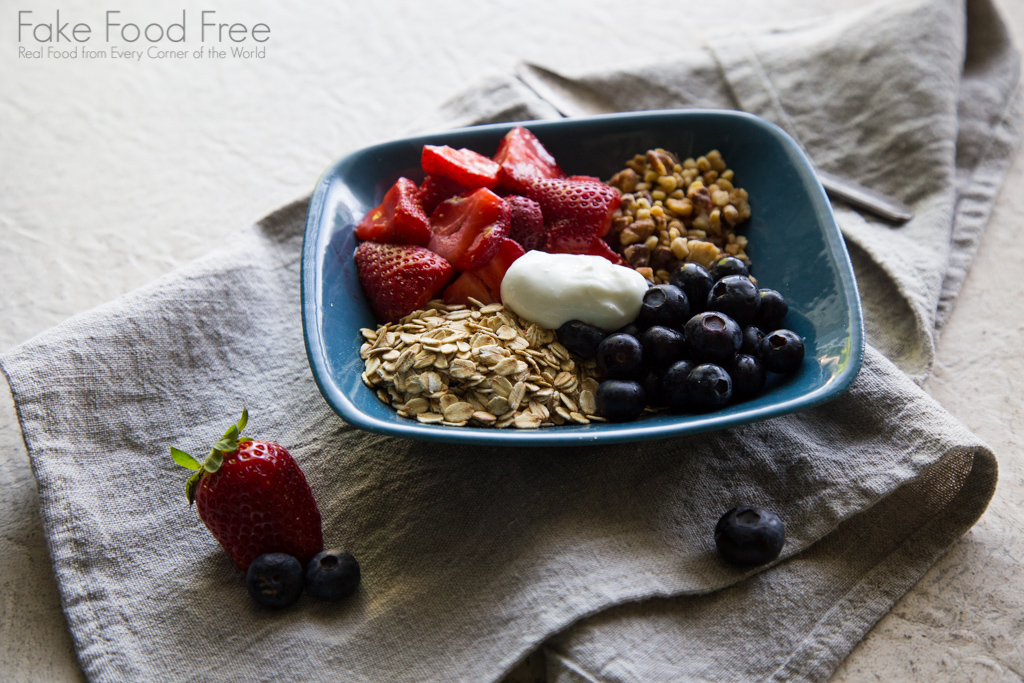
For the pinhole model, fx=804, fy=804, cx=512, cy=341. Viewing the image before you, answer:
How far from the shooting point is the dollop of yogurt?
1216mm

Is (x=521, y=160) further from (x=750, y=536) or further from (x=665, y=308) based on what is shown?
(x=750, y=536)

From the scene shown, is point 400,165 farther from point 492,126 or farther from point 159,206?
point 159,206

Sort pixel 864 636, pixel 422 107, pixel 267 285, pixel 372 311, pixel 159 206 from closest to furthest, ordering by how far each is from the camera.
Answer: pixel 864 636, pixel 372 311, pixel 267 285, pixel 159 206, pixel 422 107

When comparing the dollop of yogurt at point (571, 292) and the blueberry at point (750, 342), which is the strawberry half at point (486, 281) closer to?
the dollop of yogurt at point (571, 292)

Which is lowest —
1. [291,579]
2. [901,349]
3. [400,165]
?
[291,579]

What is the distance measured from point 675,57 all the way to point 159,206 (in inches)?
47.0

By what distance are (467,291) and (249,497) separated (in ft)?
1.55

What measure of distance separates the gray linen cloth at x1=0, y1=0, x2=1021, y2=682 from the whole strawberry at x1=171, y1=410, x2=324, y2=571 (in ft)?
0.25

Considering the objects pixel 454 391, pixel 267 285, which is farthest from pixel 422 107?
pixel 454 391

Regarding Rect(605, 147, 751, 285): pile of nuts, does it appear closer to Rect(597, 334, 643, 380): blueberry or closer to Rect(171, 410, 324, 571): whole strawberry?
Rect(597, 334, 643, 380): blueberry

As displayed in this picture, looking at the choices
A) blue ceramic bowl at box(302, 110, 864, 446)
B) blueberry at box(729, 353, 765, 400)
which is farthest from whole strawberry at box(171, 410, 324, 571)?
blueberry at box(729, 353, 765, 400)

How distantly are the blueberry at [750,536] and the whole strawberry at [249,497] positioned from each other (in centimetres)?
57

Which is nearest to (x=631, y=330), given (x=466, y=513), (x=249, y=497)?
(x=466, y=513)

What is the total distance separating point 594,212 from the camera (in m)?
1.36
